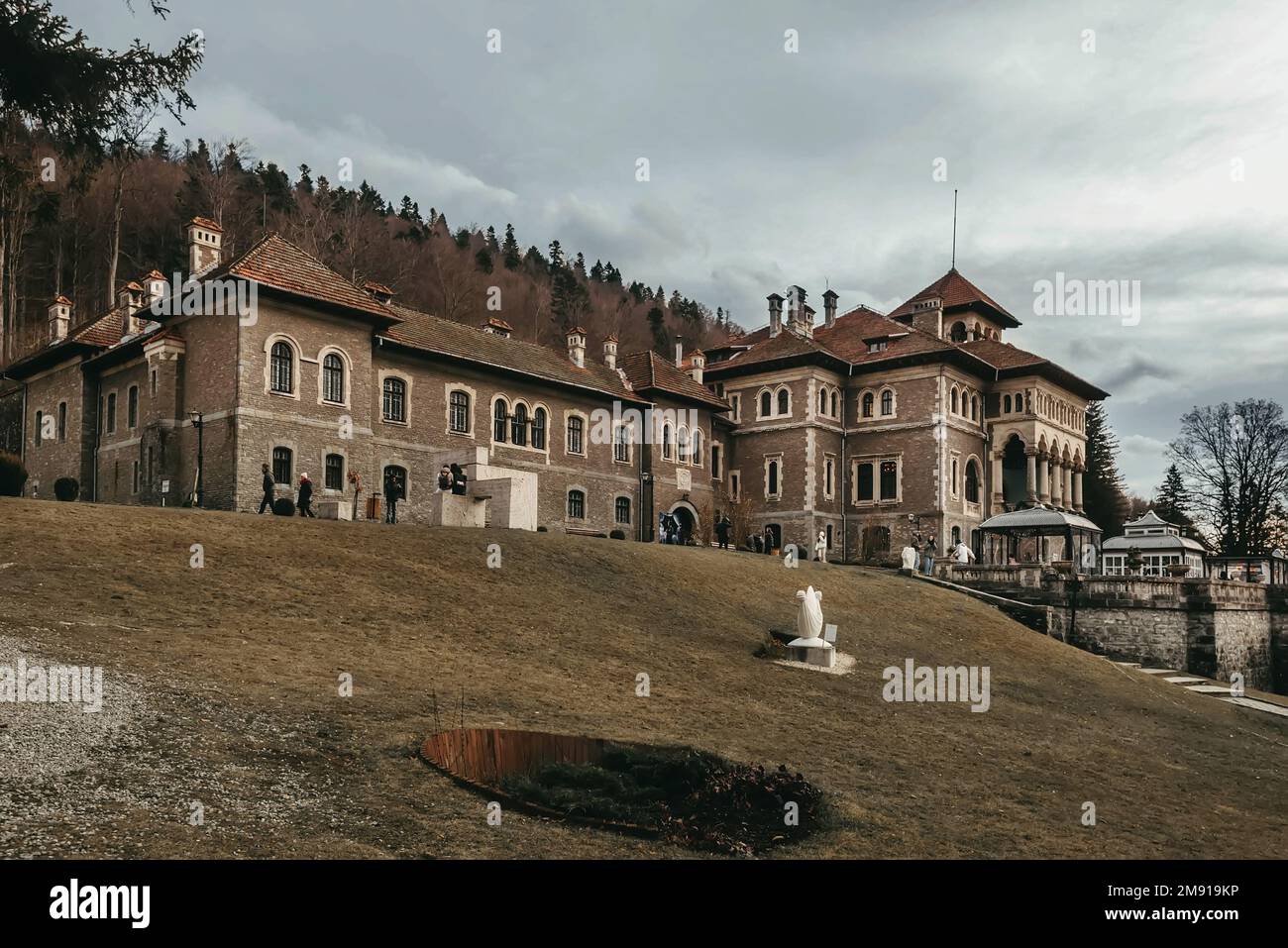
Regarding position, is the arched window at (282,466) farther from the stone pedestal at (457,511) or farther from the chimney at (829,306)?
the chimney at (829,306)

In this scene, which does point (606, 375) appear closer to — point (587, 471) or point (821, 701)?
point (587, 471)

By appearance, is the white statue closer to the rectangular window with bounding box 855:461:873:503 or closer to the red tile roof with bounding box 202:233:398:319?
the red tile roof with bounding box 202:233:398:319

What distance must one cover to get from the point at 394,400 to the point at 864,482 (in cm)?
2616

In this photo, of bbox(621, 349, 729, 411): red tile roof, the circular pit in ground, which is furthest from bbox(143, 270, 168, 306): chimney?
the circular pit in ground

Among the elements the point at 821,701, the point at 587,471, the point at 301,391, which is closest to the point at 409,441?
the point at 301,391

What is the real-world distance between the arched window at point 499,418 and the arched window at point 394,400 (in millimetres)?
4300

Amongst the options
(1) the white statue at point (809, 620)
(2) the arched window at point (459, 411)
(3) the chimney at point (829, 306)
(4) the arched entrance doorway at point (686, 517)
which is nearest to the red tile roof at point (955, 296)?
(3) the chimney at point (829, 306)

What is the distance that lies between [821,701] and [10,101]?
15.5 metres

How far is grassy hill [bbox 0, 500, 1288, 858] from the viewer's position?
24.4ft

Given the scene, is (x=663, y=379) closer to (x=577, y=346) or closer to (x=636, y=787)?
(x=577, y=346)

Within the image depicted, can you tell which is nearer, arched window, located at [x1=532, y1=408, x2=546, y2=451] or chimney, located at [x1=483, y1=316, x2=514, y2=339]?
arched window, located at [x1=532, y1=408, x2=546, y2=451]

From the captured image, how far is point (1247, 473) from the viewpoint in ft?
191

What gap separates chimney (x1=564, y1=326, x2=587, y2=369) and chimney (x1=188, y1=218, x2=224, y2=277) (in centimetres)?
1604

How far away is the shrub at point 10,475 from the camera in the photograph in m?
21.9
